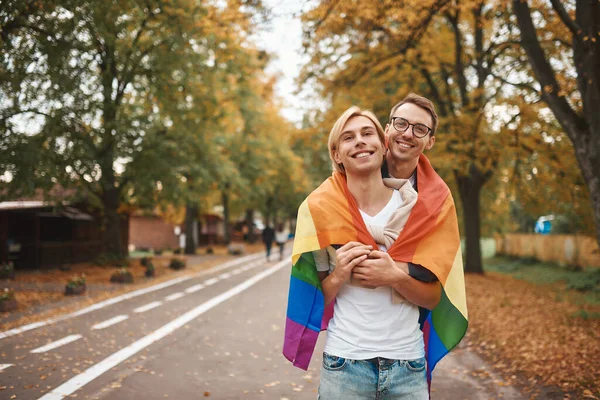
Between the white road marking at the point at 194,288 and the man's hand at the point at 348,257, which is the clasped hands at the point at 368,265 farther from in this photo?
the white road marking at the point at 194,288

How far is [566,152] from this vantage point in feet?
41.8

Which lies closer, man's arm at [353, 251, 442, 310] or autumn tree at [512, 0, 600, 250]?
man's arm at [353, 251, 442, 310]

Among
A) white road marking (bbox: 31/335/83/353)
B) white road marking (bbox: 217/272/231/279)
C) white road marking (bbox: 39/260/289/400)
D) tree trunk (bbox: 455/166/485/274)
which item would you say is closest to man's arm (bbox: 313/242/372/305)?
white road marking (bbox: 39/260/289/400)

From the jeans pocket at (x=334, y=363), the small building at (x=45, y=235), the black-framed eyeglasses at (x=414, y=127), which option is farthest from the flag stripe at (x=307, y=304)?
the small building at (x=45, y=235)

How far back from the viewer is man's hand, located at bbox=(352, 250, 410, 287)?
2133mm

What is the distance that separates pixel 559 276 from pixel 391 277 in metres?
23.2

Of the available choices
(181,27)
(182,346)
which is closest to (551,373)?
(182,346)

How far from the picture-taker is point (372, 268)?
7.00ft

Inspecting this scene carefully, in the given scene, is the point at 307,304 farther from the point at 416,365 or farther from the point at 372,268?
the point at 416,365

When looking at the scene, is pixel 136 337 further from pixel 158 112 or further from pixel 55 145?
pixel 158 112

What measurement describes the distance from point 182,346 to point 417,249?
5.99 meters

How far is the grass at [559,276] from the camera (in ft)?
53.4

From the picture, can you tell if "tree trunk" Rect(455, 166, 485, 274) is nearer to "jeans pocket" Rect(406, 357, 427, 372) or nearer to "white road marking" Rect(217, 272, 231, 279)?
"white road marking" Rect(217, 272, 231, 279)

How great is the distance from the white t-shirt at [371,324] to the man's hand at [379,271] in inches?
5.4
